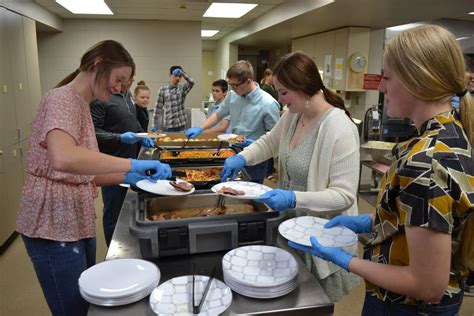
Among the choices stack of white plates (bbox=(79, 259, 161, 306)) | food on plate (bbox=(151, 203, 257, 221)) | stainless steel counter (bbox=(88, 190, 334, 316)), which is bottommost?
stainless steel counter (bbox=(88, 190, 334, 316))

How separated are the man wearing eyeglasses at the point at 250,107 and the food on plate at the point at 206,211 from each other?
1376 millimetres

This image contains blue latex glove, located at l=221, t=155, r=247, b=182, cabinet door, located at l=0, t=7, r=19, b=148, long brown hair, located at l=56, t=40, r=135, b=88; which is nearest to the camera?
long brown hair, located at l=56, t=40, r=135, b=88

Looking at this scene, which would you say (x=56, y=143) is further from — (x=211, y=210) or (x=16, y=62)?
(x=16, y=62)

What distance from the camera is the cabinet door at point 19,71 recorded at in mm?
3324

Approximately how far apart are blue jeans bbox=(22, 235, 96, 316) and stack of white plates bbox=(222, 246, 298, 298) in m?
0.57

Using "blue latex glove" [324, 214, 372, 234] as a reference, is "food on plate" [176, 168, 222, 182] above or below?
below

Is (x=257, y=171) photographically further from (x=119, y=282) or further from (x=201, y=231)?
(x=119, y=282)

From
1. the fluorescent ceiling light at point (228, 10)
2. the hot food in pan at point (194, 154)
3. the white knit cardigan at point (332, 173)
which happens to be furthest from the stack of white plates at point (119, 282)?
the fluorescent ceiling light at point (228, 10)

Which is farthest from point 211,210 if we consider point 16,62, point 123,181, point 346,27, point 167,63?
point 167,63

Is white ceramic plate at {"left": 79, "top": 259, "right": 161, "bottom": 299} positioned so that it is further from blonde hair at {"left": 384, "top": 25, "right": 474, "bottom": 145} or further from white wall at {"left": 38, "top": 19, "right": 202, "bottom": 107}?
white wall at {"left": 38, "top": 19, "right": 202, "bottom": 107}

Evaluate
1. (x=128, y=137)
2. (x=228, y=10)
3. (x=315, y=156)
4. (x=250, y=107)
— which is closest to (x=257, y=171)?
(x=250, y=107)

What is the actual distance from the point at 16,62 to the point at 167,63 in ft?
10.3

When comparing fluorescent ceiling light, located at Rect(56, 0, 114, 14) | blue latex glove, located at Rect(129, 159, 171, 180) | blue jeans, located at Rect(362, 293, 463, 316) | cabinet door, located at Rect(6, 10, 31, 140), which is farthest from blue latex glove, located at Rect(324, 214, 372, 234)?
fluorescent ceiling light, located at Rect(56, 0, 114, 14)

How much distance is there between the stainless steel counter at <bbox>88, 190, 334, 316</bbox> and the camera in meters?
0.90
